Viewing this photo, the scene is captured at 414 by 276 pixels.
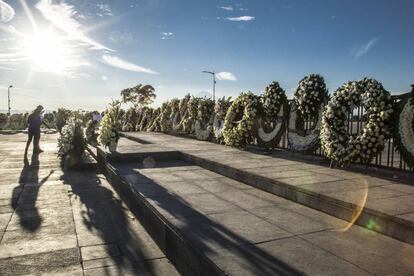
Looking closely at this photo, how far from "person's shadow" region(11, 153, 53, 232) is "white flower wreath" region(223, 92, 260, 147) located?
20.6 ft

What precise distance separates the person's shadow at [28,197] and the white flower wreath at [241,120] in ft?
20.6

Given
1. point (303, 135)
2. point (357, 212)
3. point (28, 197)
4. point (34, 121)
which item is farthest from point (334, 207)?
point (34, 121)

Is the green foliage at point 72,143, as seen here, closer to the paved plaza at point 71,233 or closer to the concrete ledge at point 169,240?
the paved plaza at point 71,233

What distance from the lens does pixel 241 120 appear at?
1295 centimetres

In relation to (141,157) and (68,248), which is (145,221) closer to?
(68,248)

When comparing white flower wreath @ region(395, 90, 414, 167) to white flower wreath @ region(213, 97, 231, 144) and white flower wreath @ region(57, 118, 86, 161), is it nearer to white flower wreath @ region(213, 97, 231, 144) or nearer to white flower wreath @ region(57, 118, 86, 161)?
white flower wreath @ region(213, 97, 231, 144)

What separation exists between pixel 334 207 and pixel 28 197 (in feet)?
22.2

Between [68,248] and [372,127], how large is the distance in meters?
6.32

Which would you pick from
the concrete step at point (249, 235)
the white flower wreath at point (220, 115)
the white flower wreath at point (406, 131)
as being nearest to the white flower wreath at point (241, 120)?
the white flower wreath at point (220, 115)

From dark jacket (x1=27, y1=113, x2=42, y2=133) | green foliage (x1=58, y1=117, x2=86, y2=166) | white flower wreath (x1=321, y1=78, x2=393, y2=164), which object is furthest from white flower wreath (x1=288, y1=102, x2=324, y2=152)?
dark jacket (x1=27, y1=113, x2=42, y2=133)

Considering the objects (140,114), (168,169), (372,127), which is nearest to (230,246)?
(372,127)

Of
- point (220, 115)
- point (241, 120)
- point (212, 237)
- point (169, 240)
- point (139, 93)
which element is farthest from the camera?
point (139, 93)

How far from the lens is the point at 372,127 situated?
7.77 m

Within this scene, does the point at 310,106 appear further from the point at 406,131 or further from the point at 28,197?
the point at 28,197
